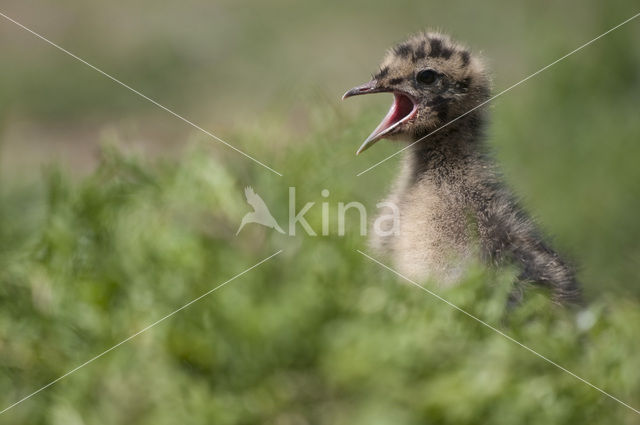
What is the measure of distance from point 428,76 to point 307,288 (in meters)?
0.75

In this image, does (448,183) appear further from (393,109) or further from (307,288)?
(307,288)

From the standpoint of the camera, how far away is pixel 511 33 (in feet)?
18.5

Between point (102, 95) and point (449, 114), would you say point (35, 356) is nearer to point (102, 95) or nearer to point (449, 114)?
point (449, 114)

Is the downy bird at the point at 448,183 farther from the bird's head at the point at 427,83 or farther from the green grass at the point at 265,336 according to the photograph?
the green grass at the point at 265,336

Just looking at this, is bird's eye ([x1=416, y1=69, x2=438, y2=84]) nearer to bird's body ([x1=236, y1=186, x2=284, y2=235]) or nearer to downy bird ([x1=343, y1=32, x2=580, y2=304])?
downy bird ([x1=343, y1=32, x2=580, y2=304])

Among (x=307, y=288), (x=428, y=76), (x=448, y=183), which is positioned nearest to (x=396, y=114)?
(x=428, y=76)

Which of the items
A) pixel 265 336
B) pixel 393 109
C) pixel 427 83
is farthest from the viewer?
pixel 393 109

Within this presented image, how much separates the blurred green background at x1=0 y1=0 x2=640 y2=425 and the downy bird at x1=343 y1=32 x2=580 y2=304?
91 millimetres

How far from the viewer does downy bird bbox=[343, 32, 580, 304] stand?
2.21 metres

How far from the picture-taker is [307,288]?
80.2 inches

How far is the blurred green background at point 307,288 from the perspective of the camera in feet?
6.03

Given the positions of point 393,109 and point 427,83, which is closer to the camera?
point 427,83

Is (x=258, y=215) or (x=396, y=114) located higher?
(x=396, y=114)

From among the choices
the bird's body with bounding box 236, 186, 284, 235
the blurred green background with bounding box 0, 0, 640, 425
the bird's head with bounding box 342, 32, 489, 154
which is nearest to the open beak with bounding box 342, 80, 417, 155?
the bird's head with bounding box 342, 32, 489, 154
